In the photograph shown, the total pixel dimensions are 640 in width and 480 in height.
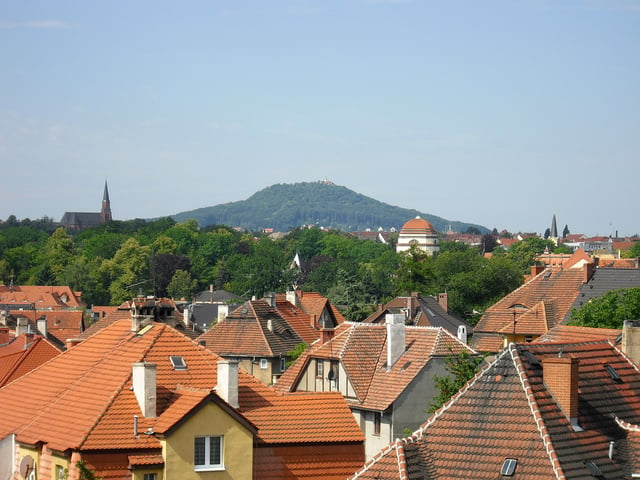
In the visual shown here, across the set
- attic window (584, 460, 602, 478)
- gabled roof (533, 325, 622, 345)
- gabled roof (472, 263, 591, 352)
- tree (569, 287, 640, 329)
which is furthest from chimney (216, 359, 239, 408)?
gabled roof (472, 263, 591, 352)

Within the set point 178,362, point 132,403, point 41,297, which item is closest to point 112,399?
point 132,403

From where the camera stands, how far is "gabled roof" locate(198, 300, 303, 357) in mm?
62938

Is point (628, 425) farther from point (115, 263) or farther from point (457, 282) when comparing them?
point (115, 263)

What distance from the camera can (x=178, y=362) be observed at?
100 feet

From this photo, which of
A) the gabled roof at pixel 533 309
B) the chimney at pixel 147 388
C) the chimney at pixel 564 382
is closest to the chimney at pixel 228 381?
the chimney at pixel 147 388

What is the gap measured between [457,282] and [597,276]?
132 ft

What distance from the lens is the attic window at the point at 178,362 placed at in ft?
99.5

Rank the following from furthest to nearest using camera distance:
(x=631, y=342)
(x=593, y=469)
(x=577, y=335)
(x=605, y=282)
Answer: (x=605, y=282), (x=577, y=335), (x=631, y=342), (x=593, y=469)

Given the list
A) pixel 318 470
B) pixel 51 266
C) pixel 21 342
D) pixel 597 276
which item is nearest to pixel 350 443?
pixel 318 470

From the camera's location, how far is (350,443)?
30469mm

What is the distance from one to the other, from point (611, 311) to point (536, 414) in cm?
2346

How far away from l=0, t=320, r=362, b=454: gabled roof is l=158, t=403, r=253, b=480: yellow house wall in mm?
219

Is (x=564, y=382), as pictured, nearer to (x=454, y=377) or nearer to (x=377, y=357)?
(x=454, y=377)

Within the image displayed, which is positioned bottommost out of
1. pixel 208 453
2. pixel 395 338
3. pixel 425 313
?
pixel 208 453
